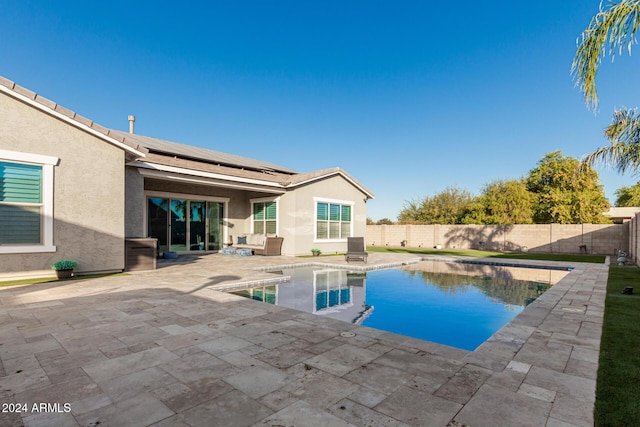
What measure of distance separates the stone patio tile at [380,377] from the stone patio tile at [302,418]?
1.97 feet

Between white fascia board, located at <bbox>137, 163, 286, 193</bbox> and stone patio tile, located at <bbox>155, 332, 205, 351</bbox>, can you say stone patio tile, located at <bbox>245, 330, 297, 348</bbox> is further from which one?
white fascia board, located at <bbox>137, 163, 286, 193</bbox>

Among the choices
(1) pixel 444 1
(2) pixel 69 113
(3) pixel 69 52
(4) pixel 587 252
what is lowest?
(4) pixel 587 252

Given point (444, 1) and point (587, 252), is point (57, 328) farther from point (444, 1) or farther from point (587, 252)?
point (587, 252)

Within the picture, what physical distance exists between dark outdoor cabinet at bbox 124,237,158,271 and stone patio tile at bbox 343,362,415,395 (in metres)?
9.04

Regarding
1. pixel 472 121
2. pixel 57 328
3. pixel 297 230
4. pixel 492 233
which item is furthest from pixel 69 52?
pixel 492 233

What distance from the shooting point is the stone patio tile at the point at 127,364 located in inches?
120

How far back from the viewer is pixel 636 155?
23.9 ft

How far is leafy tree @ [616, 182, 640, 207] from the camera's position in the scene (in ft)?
123

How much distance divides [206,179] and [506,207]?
25.6m

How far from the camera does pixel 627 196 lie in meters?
44.2

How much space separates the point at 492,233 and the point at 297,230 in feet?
53.0

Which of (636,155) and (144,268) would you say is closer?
(636,155)

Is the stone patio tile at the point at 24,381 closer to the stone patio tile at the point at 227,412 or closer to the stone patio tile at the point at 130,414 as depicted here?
the stone patio tile at the point at 130,414

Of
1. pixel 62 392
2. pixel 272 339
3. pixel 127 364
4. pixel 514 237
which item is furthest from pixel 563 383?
pixel 514 237
